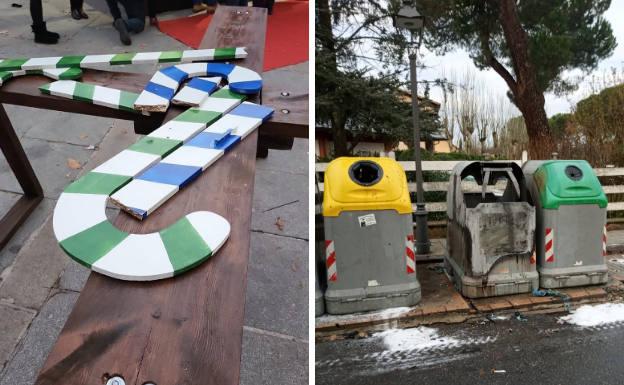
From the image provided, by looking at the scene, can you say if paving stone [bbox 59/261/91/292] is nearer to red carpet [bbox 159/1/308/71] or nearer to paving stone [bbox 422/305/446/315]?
paving stone [bbox 422/305/446/315]

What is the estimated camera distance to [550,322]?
4203 millimetres

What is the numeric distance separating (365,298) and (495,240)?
1264 mm

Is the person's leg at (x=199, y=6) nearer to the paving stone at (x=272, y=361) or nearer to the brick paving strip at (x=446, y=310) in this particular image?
the brick paving strip at (x=446, y=310)

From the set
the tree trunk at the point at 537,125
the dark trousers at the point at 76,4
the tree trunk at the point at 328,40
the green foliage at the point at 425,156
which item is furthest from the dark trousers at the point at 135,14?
the tree trunk at the point at 537,125

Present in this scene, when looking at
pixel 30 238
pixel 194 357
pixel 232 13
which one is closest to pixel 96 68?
pixel 232 13

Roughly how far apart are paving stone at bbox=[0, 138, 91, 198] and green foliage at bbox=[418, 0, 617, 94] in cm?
580

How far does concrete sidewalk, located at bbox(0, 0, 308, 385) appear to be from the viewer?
2.78 meters

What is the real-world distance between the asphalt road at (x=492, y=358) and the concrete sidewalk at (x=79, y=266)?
745 millimetres

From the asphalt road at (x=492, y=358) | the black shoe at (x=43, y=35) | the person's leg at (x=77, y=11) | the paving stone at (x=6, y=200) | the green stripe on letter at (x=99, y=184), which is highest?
the person's leg at (x=77, y=11)

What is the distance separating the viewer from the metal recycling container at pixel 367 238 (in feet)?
13.6

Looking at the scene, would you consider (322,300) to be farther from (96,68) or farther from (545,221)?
(96,68)

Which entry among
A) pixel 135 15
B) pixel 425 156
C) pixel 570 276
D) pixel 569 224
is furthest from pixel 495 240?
pixel 135 15

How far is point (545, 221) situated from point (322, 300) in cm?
214

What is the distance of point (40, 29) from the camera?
588 cm
